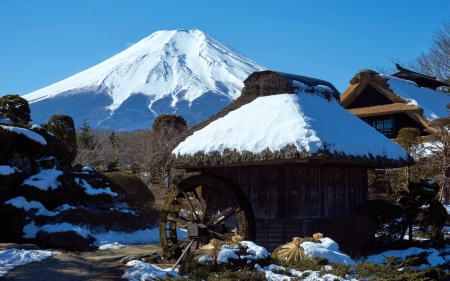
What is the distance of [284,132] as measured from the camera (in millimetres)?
10758

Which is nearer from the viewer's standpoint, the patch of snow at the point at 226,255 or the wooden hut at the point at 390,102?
the patch of snow at the point at 226,255

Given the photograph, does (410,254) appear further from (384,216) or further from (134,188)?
(134,188)

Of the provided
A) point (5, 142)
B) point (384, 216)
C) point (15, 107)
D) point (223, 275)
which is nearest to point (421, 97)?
point (384, 216)

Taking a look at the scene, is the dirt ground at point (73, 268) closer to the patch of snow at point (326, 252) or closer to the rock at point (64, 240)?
the rock at point (64, 240)

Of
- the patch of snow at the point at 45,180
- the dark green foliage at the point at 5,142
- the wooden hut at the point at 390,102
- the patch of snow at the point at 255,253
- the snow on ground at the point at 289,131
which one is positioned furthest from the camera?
the wooden hut at the point at 390,102

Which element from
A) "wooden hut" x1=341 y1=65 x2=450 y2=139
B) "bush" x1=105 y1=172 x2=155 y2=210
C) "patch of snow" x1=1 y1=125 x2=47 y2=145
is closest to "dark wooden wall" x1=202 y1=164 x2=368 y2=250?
"patch of snow" x1=1 y1=125 x2=47 y2=145

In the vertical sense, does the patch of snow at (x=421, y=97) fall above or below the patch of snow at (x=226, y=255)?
above

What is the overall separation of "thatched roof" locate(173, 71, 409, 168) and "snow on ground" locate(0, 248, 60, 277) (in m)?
3.70

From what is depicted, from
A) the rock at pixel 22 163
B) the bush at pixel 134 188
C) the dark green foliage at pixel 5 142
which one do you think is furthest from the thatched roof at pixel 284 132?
the bush at pixel 134 188

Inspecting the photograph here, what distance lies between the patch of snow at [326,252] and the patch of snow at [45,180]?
9.43m

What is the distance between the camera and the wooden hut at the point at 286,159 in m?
10.5

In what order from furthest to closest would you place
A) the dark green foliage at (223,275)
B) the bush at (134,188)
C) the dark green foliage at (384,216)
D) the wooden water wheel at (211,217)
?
1. the bush at (134,188)
2. the dark green foliage at (384,216)
3. the wooden water wheel at (211,217)
4. the dark green foliage at (223,275)

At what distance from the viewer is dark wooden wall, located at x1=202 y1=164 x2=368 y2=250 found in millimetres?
11195

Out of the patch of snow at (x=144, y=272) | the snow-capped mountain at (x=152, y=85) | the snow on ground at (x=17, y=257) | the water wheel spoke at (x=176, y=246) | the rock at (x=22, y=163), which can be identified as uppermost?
the snow-capped mountain at (x=152, y=85)
